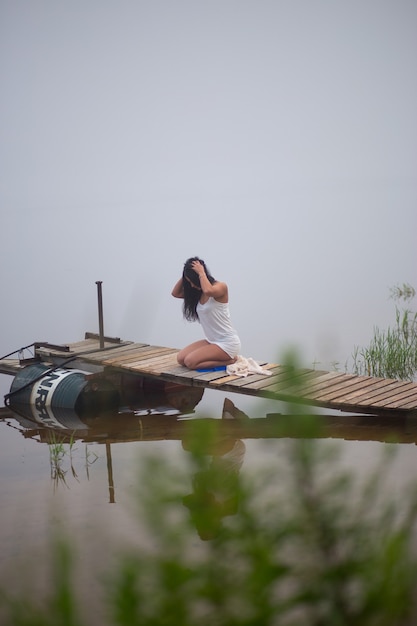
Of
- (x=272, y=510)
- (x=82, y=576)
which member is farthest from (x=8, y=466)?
(x=272, y=510)

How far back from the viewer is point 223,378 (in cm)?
803

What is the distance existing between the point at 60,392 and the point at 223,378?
1.80m

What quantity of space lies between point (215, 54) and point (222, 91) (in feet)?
14.0

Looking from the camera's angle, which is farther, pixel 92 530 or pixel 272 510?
pixel 92 530

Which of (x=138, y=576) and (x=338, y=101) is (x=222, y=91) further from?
(x=138, y=576)

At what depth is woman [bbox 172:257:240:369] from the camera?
8336 millimetres

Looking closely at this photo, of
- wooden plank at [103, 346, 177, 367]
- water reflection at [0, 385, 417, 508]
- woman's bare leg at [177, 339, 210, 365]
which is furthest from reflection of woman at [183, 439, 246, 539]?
wooden plank at [103, 346, 177, 367]

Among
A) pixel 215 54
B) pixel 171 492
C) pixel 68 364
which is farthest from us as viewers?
pixel 215 54

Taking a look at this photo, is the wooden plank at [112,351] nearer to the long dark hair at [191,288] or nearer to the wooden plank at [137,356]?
the wooden plank at [137,356]

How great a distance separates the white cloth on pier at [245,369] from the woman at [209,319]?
12 centimetres

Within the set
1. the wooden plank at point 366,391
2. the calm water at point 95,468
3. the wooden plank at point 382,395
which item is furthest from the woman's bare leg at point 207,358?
the wooden plank at point 382,395

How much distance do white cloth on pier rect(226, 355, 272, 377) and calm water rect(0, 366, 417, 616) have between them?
1.70 ft

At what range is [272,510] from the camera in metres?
1.80

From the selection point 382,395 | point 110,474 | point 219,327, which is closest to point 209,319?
point 219,327
